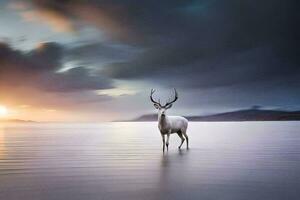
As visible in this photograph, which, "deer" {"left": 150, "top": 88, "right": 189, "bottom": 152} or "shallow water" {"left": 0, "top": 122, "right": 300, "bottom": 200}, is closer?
"shallow water" {"left": 0, "top": 122, "right": 300, "bottom": 200}

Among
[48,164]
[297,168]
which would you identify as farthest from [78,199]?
[297,168]

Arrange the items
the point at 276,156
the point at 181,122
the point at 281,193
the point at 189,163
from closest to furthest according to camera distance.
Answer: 1. the point at 281,193
2. the point at 189,163
3. the point at 276,156
4. the point at 181,122

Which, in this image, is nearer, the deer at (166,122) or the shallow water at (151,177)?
the shallow water at (151,177)

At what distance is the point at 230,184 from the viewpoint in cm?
369

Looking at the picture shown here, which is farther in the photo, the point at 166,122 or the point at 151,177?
the point at 166,122

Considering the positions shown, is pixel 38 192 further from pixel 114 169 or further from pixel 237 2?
pixel 237 2

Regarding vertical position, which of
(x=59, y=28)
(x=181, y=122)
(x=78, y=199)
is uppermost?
(x=59, y=28)

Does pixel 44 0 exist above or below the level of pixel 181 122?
above

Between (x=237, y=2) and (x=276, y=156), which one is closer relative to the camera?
(x=276, y=156)

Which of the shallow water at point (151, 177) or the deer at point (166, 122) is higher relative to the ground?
the deer at point (166, 122)

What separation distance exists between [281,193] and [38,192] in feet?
6.26

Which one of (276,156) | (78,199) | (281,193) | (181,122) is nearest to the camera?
(78,199)

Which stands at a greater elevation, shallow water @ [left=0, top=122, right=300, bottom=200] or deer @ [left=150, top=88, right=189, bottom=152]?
deer @ [left=150, top=88, right=189, bottom=152]

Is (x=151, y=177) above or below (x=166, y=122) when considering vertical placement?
below
